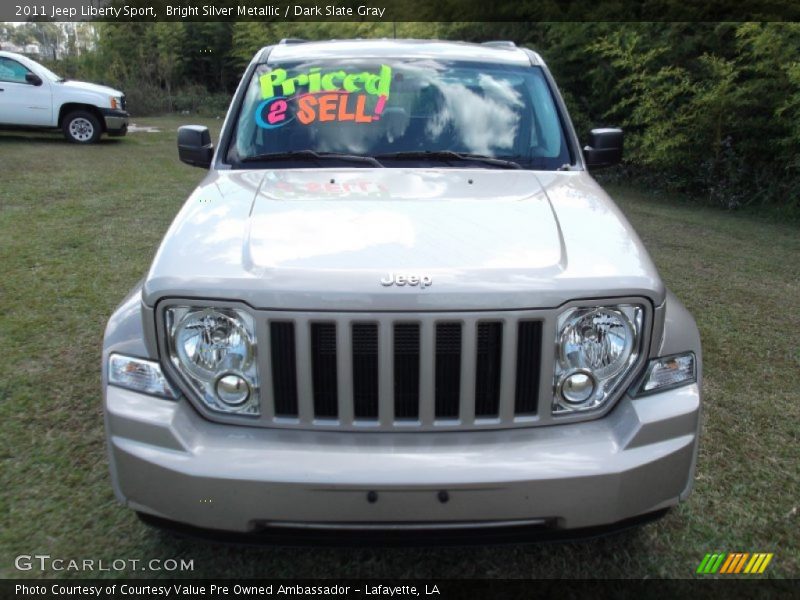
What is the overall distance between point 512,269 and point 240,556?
144 cm

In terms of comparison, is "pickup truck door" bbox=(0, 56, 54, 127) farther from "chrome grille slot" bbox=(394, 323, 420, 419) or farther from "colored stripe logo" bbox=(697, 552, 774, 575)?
"colored stripe logo" bbox=(697, 552, 774, 575)

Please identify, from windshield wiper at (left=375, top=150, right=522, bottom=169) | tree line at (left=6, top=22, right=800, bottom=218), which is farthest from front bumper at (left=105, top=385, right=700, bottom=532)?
tree line at (left=6, top=22, right=800, bottom=218)

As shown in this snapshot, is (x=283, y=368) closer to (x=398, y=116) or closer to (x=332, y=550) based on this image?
(x=332, y=550)

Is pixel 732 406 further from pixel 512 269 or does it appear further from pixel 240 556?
pixel 240 556

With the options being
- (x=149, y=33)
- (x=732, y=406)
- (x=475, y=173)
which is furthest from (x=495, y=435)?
(x=149, y=33)

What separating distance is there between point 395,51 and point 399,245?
190cm

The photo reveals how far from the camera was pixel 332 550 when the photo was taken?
228 cm

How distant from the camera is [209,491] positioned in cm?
206

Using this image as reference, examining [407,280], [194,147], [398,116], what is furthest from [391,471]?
[194,147]

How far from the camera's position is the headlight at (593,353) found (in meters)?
2.21

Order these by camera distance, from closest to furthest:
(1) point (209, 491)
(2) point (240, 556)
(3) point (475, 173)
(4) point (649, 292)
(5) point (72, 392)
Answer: (1) point (209, 491) < (4) point (649, 292) < (2) point (240, 556) < (3) point (475, 173) < (5) point (72, 392)

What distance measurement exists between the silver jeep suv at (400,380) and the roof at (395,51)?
161cm

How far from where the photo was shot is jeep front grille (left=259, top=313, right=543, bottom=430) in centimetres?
210

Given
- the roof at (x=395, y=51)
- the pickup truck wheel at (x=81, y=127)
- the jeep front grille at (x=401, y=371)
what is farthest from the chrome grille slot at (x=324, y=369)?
the pickup truck wheel at (x=81, y=127)
